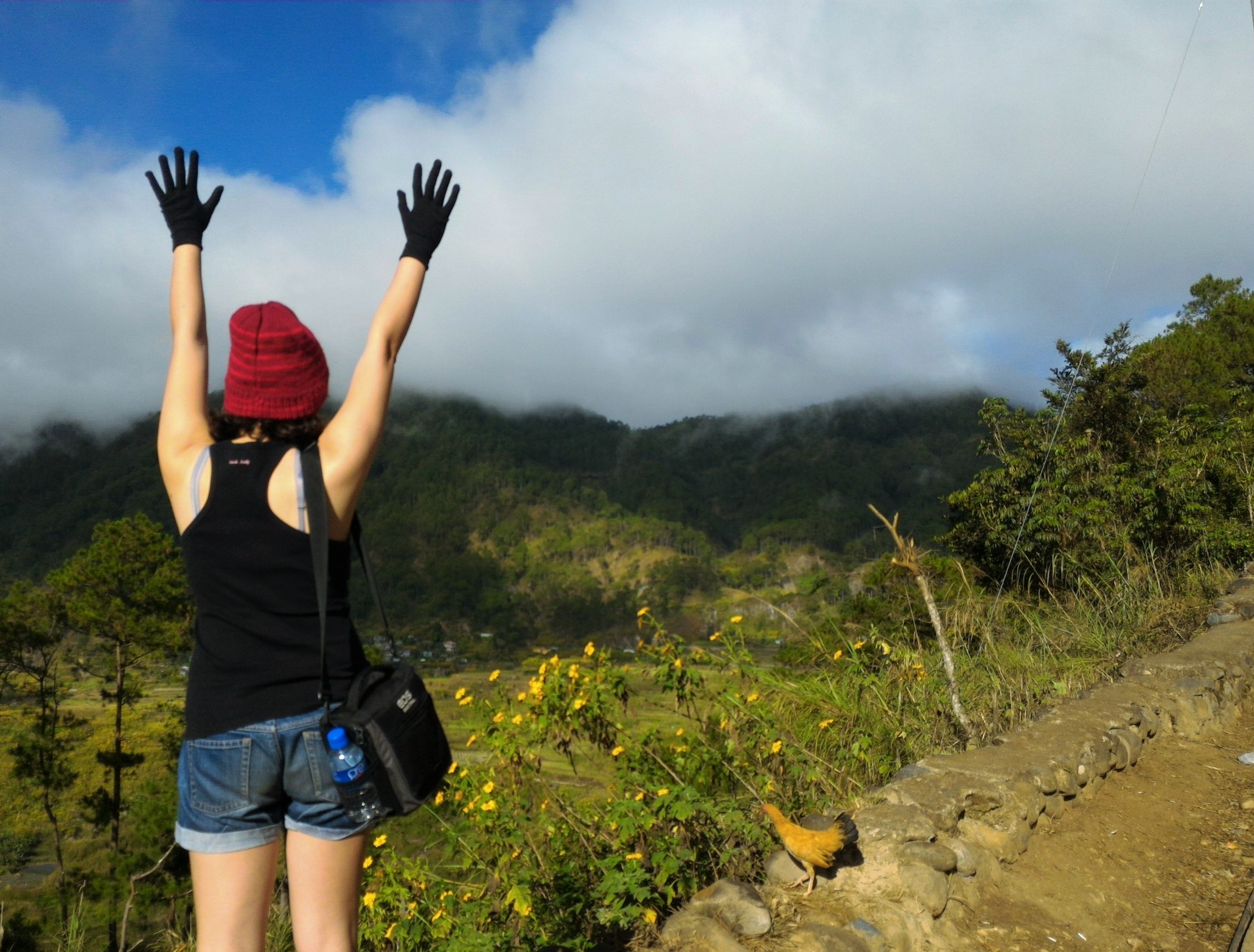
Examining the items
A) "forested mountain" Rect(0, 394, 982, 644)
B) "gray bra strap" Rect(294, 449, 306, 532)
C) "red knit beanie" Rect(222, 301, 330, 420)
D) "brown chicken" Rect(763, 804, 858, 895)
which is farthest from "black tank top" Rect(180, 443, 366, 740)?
"forested mountain" Rect(0, 394, 982, 644)

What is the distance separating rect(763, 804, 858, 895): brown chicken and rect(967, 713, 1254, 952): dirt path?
0.66 metres

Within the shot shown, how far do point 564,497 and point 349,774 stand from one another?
131284 millimetres

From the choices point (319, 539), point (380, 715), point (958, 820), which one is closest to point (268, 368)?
point (319, 539)

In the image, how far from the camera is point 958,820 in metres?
3.40

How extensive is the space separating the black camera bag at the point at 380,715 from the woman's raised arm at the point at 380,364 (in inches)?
1.5

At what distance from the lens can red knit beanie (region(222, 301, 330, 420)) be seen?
1.64 metres

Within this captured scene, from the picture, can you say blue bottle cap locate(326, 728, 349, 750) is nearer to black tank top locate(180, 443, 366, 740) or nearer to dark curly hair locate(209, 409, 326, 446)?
black tank top locate(180, 443, 366, 740)

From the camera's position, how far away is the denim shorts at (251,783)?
1523 millimetres

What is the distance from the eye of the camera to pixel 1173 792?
447cm

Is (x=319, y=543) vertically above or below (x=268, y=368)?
below

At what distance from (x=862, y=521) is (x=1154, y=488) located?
238 ft

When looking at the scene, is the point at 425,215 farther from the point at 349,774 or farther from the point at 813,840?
the point at 813,840

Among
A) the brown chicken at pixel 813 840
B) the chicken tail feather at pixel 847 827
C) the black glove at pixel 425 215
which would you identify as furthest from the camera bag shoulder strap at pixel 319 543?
the chicken tail feather at pixel 847 827

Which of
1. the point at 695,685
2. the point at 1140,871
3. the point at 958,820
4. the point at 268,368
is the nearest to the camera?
the point at 268,368
